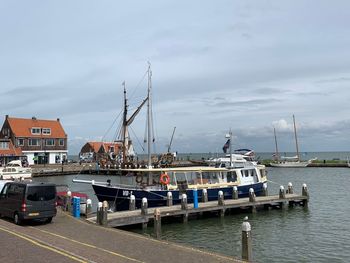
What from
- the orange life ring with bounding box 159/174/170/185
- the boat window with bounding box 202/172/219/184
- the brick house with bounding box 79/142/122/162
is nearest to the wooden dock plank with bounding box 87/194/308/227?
the boat window with bounding box 202/172/219/184

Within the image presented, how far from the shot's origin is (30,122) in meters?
90.8

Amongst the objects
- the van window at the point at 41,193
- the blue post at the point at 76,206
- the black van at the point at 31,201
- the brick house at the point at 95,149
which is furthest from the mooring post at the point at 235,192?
the brick house at the point at 95,149

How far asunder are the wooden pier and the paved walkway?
140 inches

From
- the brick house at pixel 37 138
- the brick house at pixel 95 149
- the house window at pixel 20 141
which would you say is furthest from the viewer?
the brick house at pixel 95 149

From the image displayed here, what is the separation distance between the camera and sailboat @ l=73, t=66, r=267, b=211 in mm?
30625

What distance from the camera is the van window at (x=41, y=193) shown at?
19.6 m

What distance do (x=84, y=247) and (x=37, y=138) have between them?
78270 mm

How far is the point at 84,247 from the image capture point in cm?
1474

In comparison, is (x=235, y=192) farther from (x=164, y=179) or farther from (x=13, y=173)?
(x=13, y=173)

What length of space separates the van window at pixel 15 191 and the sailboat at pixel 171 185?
33.6 ft

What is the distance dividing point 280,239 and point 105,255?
1368cm

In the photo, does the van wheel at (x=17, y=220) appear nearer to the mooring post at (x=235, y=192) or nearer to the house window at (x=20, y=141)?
the mooring post at (x=235, y=192)

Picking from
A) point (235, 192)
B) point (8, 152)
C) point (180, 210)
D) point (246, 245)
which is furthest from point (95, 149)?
point (246, 245)

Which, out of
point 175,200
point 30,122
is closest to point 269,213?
point 175,200
